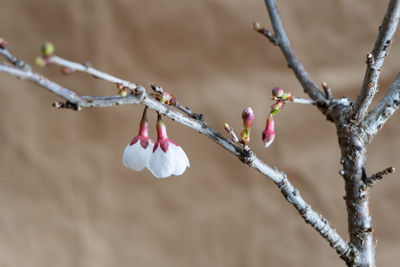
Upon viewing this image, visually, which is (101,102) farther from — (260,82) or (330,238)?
(260,82)

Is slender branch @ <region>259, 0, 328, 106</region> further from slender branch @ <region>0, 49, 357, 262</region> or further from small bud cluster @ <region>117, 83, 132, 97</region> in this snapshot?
small bud cluster @ <region>117, 83, 132, 97</region>

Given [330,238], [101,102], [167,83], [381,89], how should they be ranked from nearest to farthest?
[101,102] → [330,238] → [381,89] → [167,83]

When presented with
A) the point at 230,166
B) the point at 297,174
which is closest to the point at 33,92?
the point at 230,166

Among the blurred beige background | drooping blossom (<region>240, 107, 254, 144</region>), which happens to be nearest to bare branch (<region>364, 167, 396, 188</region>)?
drooping blossom (<region>240, 107, 254, 144</region>)

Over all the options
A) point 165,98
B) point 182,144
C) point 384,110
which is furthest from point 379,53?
point 182,144

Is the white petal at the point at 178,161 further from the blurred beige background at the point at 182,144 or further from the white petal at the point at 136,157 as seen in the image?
the blurred beige background at the point at 182,144

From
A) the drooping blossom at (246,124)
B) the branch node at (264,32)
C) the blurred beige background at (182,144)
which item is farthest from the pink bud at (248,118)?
the blurred beige background at (182,144)
